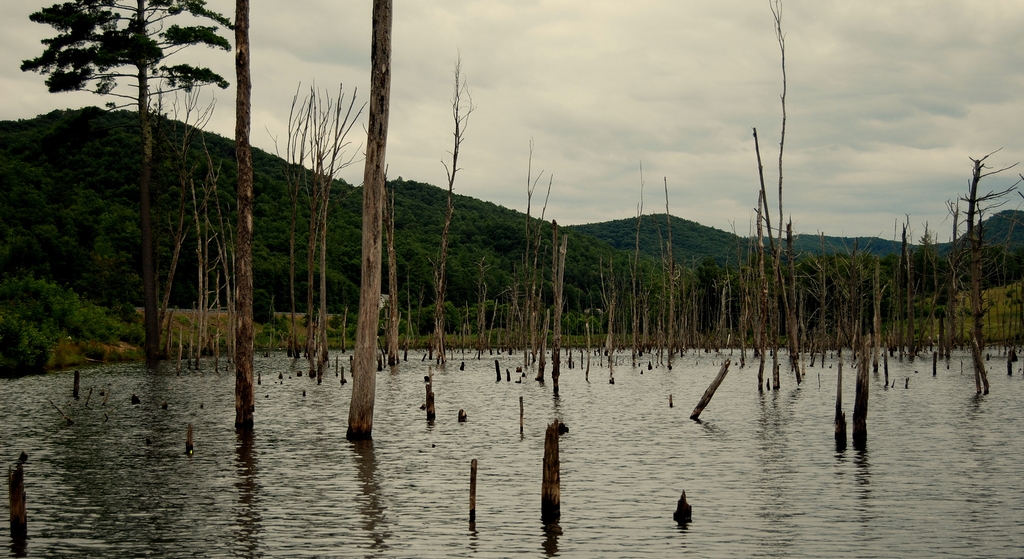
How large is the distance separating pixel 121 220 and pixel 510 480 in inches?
2298

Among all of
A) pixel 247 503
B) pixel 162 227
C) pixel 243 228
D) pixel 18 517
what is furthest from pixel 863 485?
pixel 162 227

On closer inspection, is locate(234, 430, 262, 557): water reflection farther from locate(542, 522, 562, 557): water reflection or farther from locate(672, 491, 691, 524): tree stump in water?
locate(672, 491, 691, 524): tree stump in water

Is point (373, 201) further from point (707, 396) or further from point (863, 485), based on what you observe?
point (707, 396)

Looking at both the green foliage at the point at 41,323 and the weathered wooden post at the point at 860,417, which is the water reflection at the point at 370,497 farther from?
the green foliage at the point at 41,323

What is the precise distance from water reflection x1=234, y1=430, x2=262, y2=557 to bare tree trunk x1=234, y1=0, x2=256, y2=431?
134cm

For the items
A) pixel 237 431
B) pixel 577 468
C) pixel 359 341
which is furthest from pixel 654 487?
pixel 237 431

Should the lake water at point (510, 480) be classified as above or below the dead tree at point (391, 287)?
below

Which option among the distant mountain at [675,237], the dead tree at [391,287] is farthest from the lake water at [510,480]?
the distant mountain at [675,237]

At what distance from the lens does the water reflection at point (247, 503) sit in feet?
33.2

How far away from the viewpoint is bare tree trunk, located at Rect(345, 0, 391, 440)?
17109mm

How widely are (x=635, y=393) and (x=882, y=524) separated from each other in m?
22.9

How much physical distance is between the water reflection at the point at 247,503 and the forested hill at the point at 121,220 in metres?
29.7

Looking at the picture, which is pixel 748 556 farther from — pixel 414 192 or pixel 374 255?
pixel 414 192

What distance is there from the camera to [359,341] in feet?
55.9
